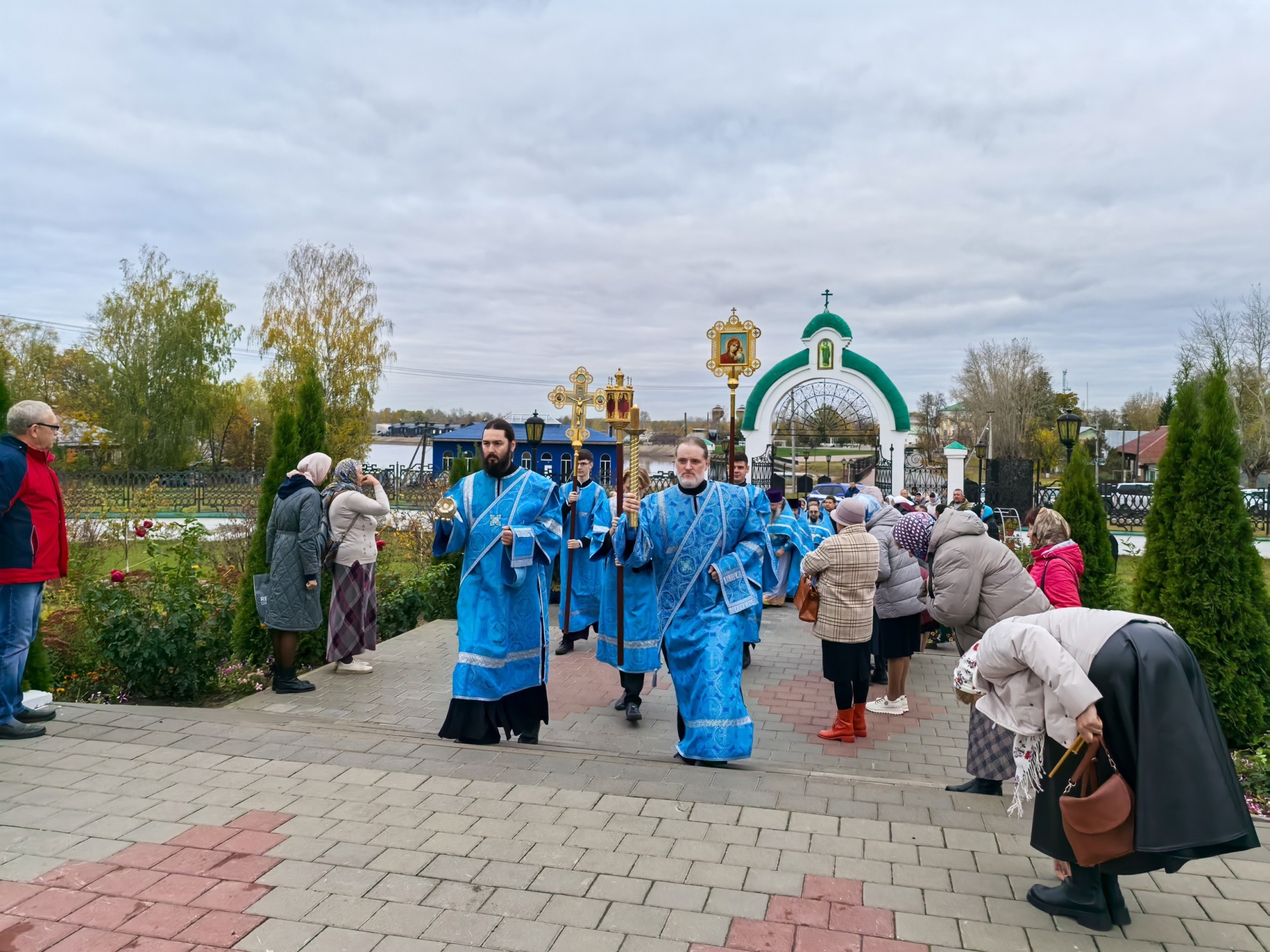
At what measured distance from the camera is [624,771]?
14.5 ft

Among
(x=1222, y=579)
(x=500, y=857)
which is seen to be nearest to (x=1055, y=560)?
(x=1222, y=579)

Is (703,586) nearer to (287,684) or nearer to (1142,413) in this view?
(287,684)

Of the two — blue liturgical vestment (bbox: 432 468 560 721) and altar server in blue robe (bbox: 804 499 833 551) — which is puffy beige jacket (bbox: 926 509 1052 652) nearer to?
altar server in blue robe (bbox: 804 499 833 551)

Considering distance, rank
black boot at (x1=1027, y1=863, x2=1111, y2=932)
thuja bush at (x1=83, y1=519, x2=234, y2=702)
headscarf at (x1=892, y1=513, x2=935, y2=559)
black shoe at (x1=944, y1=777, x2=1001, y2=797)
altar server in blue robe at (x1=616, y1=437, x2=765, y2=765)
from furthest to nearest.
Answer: thuja bush at (x1=83, y1=519, x2=234, y2=702)
headscarf at (x1=892, y1=513, x2=935, y2=559)
altar server in blue robe at (x1=616, y1=437, x2=765, y2=765)
black shoe at (x1=944, y1=777, x2=1001, y2=797)
black boot at (x1=1027, y1=863, x2=1111, y2=932)

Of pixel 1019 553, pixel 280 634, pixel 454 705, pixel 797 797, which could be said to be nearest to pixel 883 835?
pixel 797 797

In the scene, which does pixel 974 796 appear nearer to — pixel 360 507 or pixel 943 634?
pixel 360 507

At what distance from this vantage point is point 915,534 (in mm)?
5934

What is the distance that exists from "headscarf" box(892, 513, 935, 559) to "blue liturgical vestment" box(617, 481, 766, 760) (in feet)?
4.40

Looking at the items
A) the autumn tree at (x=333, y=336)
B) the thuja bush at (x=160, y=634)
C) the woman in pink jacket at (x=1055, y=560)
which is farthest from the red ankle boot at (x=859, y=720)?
the autumn tree at (x=333, y=336)

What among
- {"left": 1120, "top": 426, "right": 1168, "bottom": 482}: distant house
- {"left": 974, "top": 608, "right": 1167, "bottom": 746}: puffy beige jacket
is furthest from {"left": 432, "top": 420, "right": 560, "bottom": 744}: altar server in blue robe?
{"left": 1120, "top": 426, "right": 1168, "bottom": 482}: distant house

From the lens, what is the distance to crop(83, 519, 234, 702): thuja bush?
6098 mm

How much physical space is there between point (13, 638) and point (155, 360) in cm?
3255

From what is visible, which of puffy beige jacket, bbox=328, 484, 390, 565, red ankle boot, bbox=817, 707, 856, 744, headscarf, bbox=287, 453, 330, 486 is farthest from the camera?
puffy beige jacket, bbox=328, 484, 390, 565

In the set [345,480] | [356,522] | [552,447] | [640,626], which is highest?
[552,447]
